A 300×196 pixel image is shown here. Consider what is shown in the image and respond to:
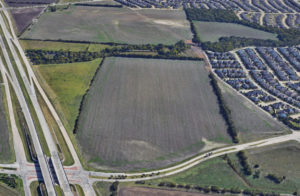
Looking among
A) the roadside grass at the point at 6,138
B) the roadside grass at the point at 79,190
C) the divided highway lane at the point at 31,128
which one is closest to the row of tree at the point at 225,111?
the roadside grass at the point at 79,190

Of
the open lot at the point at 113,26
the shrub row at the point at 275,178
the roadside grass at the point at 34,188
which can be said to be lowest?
the roadside grass at the point at 34,188

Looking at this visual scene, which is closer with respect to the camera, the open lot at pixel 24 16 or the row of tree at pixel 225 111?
the row of tree at pixel 225 111

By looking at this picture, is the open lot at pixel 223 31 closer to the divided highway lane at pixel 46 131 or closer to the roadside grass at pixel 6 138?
the divided highway lane at pixel 46 131

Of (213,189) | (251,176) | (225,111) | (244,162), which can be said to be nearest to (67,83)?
(225,111)

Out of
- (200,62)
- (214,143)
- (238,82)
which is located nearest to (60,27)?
(200,62)

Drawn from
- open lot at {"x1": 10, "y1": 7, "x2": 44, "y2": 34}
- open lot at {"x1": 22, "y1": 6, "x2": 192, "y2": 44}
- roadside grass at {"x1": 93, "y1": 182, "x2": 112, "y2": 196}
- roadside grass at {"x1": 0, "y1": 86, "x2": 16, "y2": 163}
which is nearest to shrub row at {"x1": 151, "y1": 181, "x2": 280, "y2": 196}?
roadside grass at {"x1": 93, "y1": 182, "x2": 112, "y2": 196}

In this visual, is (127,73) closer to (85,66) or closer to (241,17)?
(85,66)
